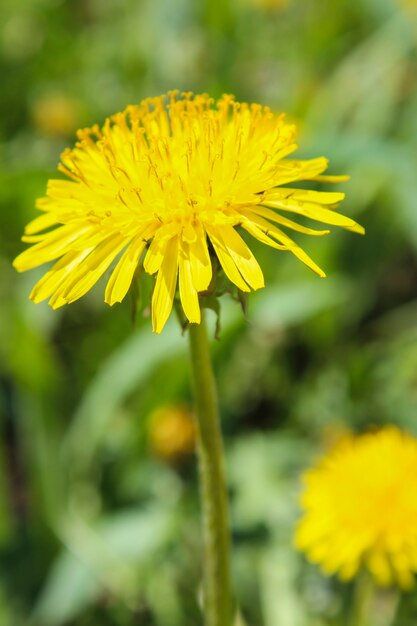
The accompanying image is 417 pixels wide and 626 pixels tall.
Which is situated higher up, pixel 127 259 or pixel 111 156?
pixel 111 156

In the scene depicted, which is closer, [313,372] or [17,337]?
[17,337]

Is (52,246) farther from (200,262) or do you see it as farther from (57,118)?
(57,118)

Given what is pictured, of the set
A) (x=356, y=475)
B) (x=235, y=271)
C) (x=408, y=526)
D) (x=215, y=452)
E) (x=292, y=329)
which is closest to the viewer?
(x=235, y=271)

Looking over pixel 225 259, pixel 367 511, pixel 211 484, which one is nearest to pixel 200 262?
pixel 225 259

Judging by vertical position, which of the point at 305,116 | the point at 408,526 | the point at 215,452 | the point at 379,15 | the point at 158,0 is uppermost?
the point at 158,0

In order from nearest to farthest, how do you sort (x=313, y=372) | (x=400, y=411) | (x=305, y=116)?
(x=400, y=411) < (x=313, y=372) < (x=305, y=116)

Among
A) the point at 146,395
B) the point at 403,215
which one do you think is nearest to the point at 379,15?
A: the point at 403,215

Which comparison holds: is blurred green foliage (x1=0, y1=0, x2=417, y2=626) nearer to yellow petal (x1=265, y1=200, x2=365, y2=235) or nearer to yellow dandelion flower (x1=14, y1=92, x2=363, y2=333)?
yellow dandelion flower (x1=14, y1=92, x2=363, y2=333)

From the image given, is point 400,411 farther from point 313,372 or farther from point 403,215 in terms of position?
point 403,215

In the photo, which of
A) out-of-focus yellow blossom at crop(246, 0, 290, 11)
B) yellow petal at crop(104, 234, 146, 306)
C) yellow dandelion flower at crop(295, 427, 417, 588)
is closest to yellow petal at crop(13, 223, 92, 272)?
yellow petal at crop(104, 234, 146, 306)
